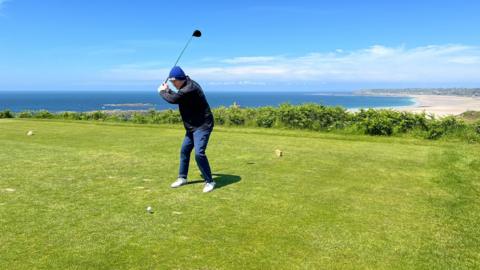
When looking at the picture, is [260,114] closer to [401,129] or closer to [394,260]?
[401,129]

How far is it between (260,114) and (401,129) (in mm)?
6172

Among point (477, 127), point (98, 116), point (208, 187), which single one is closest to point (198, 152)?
point (208, 187)

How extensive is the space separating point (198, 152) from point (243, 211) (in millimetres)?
1825

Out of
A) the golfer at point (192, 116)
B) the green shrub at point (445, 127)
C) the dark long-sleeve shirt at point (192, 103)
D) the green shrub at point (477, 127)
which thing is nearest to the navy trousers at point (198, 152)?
the golfer at point (192, 116)

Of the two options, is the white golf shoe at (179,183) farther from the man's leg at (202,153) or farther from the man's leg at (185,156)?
the man's leg at (202,153)

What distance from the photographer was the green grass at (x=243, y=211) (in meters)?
4.62

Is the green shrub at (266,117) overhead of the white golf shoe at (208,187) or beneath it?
overhead

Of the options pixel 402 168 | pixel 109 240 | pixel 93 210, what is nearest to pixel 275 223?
pixel 109 240

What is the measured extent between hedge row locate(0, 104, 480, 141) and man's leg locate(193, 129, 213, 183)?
10.3 meters

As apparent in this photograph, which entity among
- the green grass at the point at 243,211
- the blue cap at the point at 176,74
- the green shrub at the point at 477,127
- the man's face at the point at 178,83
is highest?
the blue cap at the point at 176,74

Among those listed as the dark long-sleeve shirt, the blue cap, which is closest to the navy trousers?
the dark long-sleeve shirt

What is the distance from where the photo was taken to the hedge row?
15656mm

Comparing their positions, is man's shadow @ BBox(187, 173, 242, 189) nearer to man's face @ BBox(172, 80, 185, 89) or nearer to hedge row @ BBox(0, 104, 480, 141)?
man's face @ BBox(172, 80, 185, 89)

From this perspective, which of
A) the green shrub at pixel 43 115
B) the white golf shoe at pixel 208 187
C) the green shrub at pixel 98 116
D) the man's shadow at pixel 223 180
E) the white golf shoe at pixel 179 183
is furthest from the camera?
the green shrub at pixel 43 115
